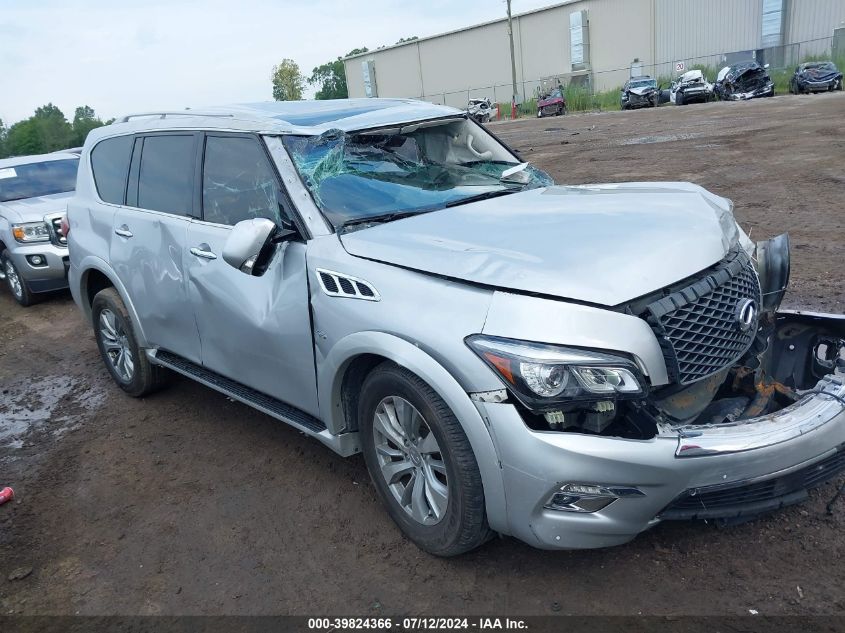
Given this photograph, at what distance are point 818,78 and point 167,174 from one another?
33777 millimetres

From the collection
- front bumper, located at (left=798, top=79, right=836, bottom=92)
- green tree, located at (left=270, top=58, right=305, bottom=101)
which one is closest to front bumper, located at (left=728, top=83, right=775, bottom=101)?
front bumper, located at (left=798, top=79, right=836, bottom=92)

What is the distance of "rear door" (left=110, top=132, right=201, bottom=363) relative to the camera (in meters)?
4.32

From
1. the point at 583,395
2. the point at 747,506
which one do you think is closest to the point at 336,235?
the point at 583,395

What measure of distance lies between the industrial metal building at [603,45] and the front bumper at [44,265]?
44756 mm

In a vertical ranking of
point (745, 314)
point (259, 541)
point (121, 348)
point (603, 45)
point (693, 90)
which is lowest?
point (693, 90)

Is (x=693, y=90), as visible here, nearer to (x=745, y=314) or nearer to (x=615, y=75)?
(x=615, y=75)

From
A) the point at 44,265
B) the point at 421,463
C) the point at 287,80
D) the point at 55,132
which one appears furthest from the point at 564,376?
the point at 287,80

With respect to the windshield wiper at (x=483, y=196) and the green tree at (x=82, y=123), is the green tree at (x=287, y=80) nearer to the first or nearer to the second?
the green tree at (x=82, y=123)

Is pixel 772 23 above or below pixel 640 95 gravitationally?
above

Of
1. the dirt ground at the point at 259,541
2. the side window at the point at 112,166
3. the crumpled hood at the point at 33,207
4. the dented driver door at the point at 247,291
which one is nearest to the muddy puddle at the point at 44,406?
the dirt ground at the point at 259,541

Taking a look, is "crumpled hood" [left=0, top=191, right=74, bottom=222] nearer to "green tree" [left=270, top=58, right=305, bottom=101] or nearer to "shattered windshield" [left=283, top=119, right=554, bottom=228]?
"shattered windshield" [left=283, top=119, right=554, bottom=228]

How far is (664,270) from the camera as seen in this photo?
2.84 metres

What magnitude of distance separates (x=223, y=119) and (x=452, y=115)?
4.49 feet

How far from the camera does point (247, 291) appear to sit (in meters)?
3.77
